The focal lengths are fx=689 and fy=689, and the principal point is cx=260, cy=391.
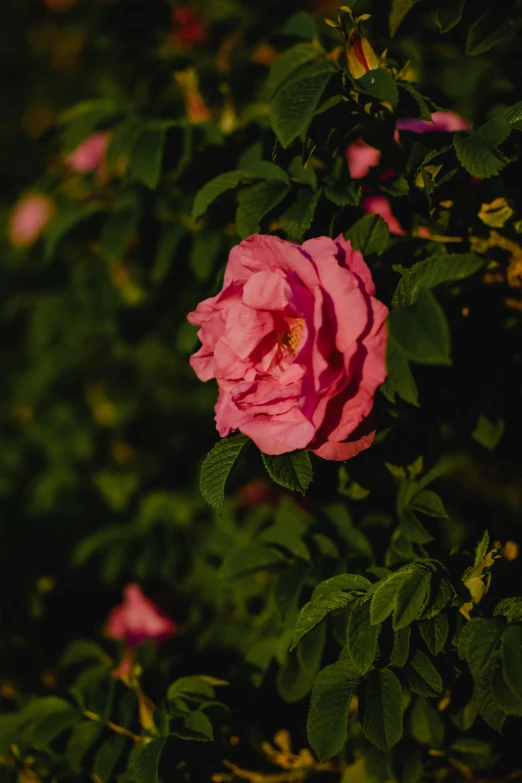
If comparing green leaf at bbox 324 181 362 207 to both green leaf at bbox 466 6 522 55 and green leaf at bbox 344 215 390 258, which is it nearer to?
green leaf at bbox 344 215 390 258

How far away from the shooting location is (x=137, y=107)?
73.3 inches

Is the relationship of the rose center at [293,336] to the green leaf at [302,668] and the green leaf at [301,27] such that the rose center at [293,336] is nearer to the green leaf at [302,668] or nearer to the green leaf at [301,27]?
the green leaf at [302,668]

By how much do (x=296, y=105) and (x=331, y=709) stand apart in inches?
35.9

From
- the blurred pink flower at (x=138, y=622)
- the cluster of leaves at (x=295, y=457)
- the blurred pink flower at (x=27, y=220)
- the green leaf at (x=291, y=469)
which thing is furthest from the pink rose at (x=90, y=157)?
the green leaf at (x=291, y=469)

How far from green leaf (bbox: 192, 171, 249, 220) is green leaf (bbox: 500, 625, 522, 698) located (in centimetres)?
79

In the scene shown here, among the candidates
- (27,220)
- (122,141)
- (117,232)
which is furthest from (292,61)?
(27,220)

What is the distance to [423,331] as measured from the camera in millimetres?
830

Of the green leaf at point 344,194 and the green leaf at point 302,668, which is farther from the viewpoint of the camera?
the green leaf at point 302,668

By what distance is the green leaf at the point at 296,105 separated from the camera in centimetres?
102

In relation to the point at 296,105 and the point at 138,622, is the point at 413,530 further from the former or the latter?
the point at 138,622

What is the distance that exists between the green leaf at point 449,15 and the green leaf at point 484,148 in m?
0.22

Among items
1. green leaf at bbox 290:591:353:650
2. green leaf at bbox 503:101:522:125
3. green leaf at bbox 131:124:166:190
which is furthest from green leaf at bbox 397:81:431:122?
green leaf at bbox 290:591:353:650

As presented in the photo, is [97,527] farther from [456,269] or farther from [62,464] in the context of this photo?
[456,269]

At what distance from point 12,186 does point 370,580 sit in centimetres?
290
